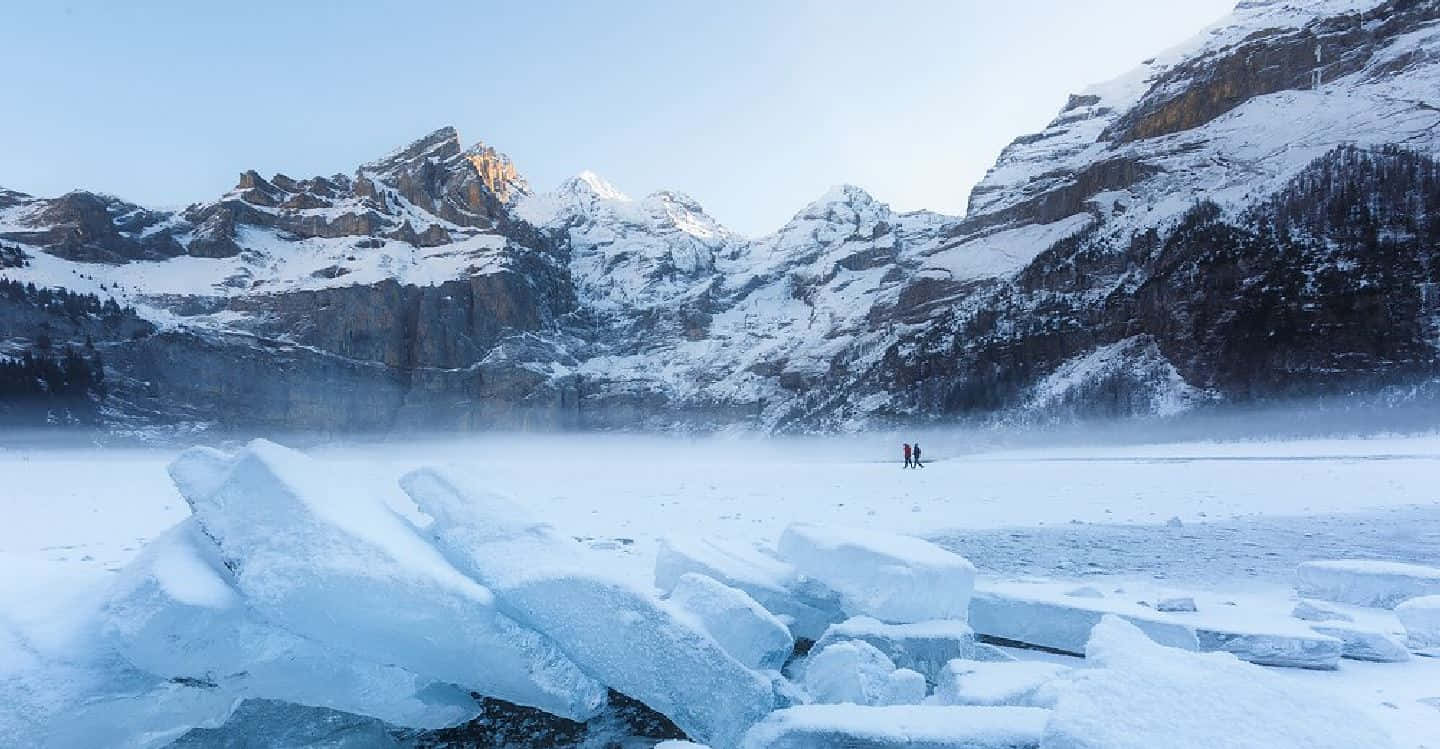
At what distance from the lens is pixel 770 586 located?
5.85 m

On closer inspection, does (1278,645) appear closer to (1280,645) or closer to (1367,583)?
(1280,645)

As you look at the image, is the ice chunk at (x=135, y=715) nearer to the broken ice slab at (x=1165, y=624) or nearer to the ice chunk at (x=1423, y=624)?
the broken ice slab at (x=1165, y=624)

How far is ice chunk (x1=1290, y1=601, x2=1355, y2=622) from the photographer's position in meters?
5.63

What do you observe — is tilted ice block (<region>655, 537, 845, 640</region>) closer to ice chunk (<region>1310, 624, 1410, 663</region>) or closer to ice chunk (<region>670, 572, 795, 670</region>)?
ice chunk (<region>670, 572, 795, 670</region>)

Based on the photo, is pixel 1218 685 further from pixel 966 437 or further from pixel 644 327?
pixel 644 327

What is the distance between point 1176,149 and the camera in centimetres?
11206

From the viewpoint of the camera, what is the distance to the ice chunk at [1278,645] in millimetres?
4676

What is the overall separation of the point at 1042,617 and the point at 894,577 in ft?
4.37

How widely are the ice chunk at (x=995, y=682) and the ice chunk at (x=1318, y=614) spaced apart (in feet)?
9.25

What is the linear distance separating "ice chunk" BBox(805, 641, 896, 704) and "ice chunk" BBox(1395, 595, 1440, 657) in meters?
3.76

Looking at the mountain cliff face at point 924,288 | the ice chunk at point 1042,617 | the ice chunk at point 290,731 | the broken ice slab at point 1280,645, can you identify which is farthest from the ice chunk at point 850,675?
the mountain cliff face at point 924,288

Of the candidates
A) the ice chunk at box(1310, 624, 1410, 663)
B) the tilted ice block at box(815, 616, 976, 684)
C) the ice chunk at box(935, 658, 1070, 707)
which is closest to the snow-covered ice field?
the ice chunk at box(1310, 624, 1410, 663)

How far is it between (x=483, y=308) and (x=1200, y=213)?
135 metres

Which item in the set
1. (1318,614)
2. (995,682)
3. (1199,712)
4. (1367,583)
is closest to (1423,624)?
(1318,614)
